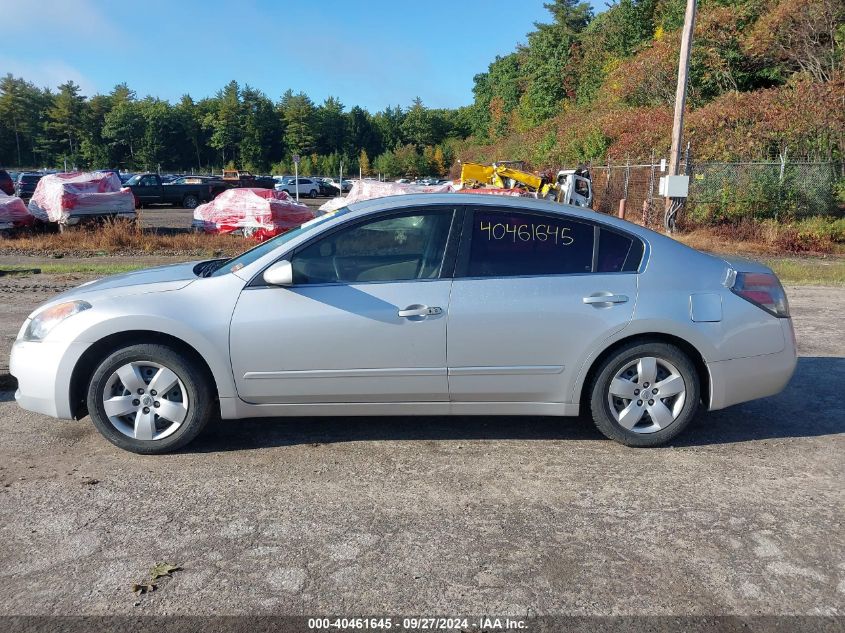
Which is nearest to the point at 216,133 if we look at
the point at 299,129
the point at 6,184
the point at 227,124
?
the point at 227,124

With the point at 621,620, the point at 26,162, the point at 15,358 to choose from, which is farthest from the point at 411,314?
the point at 26,162

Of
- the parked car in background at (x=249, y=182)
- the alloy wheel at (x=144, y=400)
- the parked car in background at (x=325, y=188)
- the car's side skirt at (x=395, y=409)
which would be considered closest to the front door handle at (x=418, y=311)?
the car's side skirt at (x=395, y=409)

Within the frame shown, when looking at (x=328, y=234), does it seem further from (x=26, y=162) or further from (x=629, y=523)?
(x=26, y=162)

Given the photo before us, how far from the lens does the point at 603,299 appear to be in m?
4.34

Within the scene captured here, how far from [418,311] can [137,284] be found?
1.86 m

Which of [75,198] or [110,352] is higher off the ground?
[75,198]

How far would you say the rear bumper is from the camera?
14.6 ft

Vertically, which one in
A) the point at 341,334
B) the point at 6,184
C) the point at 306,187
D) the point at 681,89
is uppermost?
the point at 681,89

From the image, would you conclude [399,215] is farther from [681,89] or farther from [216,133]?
[216,133]

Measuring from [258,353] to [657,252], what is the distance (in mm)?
2652

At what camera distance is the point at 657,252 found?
4504 mm

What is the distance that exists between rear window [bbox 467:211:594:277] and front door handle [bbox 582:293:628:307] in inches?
8.0

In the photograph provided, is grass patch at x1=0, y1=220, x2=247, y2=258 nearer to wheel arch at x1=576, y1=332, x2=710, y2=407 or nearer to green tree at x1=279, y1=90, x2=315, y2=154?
wheel arch at x1=576, y1=332, x2=710, y2=407

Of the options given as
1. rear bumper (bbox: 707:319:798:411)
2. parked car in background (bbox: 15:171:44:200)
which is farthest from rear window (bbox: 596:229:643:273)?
parked car in background (bbox: 15:171:44:200)
